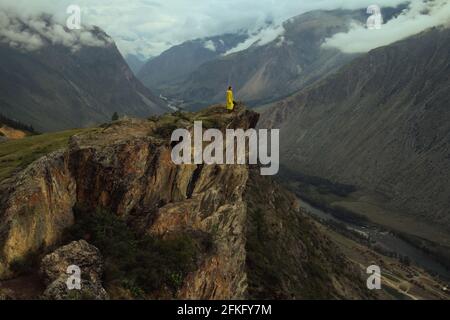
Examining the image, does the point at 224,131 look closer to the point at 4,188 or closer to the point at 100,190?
the point at 100,190

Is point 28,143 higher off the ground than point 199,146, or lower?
higher

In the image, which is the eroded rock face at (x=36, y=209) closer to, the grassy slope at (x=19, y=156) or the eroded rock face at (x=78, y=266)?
the eroded rock face at (x=78, y=266)

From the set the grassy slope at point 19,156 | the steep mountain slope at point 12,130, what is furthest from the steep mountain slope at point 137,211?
the steep mountain slope at point 12,130

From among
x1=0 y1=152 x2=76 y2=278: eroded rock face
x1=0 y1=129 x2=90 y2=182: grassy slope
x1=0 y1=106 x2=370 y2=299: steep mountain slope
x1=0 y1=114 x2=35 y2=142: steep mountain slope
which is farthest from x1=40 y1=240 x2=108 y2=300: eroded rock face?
x1=0 y1=114 x2=35 y2=142: steep mountain slope

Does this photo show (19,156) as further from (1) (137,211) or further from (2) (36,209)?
(2) (36,209)
